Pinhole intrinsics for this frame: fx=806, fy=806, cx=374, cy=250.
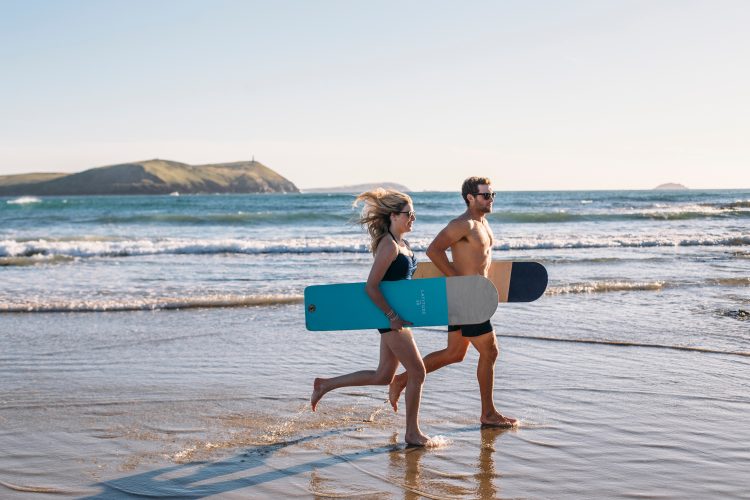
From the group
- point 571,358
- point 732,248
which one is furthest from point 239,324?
point 732,248

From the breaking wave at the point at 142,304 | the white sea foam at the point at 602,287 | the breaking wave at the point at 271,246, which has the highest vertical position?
the breaking wave at the point at 271,246

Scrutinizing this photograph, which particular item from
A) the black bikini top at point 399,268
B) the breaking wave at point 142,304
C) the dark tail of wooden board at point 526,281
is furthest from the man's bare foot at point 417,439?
the breaking wave at point 142,304

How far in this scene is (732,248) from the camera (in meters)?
23.1

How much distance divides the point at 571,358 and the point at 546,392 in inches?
57.4

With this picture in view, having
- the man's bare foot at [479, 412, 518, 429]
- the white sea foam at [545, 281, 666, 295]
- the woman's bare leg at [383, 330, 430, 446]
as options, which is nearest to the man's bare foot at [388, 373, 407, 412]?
the woman's bare leg at [383, 330, 430, 446]

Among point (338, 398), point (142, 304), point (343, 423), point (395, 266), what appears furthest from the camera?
point (142, 304)

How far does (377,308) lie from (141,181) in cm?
13690

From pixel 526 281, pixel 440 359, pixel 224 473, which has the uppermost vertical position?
pixel 526 281

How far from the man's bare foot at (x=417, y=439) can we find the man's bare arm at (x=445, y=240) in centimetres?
118

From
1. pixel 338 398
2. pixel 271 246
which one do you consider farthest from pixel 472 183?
pixel 271 246

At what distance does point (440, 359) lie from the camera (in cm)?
604

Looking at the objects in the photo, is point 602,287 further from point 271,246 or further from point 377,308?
point 271,246

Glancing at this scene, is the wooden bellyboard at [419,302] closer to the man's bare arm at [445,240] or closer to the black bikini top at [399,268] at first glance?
the black bikini top at [399,268]

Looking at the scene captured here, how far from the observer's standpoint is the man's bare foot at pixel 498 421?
225 inches
